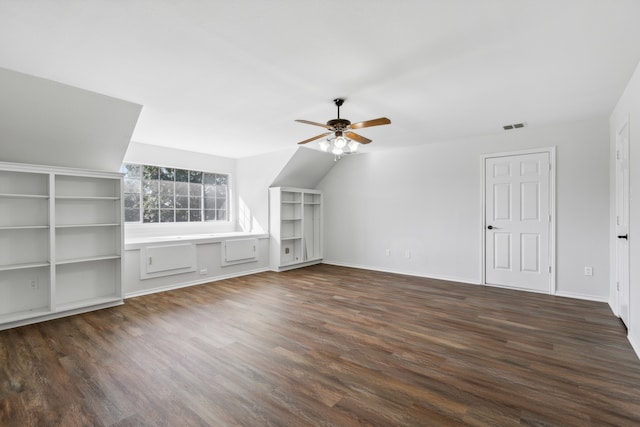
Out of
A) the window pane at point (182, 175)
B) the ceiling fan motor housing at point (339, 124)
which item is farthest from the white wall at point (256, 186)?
the ceiling fan motor housing at point (339, 124)

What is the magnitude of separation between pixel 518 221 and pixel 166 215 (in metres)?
6.01

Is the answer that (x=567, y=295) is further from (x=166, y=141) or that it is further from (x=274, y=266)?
(x=166, y=141)

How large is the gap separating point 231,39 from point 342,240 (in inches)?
197

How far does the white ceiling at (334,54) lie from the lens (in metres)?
1.82

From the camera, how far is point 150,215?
17.3 feet

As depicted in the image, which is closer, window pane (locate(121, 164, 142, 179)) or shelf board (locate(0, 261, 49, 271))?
shelf board (locate(0, 261, 49, 271))

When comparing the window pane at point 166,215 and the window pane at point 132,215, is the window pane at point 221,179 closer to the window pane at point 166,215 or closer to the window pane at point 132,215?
the window pane at point 166,215

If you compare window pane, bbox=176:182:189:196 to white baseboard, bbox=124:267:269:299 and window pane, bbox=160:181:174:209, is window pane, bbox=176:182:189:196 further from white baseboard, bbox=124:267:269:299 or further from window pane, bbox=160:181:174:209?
white baseboard, bbox=124:267:269:299

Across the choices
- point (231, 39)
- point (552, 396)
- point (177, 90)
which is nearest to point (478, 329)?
point (552, 396)

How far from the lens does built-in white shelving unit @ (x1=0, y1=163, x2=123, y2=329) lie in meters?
3.31

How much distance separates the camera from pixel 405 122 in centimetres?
409

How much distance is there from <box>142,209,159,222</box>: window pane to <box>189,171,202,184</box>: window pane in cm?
97

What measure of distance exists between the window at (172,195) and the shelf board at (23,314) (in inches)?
75.3

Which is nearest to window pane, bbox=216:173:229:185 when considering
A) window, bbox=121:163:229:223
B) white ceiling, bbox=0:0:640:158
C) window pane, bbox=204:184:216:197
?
window, bbox=121:163:229:223
